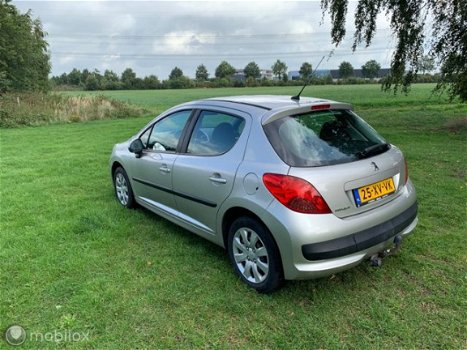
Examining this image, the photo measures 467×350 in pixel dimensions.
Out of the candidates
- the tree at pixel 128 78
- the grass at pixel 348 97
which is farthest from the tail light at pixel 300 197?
the tree at pixel 128 78

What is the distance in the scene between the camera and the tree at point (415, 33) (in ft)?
34.5

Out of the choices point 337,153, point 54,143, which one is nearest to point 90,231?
point 337,153

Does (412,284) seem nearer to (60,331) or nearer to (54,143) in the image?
(60,331)

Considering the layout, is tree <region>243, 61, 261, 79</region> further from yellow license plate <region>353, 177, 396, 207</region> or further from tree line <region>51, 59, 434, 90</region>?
yellow license plate <region>353, 177, 396, 207</region>

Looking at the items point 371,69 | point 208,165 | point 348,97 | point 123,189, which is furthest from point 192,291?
point 371,69

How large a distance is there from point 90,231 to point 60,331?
1958 millimetres

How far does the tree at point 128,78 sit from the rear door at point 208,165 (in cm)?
8976

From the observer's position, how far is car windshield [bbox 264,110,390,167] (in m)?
3.08

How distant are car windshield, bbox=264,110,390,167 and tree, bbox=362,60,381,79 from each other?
3051 inches

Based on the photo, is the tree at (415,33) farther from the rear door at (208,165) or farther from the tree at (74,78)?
the tree at (74,78)

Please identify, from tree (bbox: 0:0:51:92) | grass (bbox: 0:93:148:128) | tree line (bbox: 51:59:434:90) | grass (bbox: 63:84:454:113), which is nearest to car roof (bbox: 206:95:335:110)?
grass (bbox: 63:84:454:113)

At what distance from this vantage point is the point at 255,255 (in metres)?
3.26

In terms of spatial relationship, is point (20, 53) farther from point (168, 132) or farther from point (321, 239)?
point (321, 239)

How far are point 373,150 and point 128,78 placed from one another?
9345 centimetres
